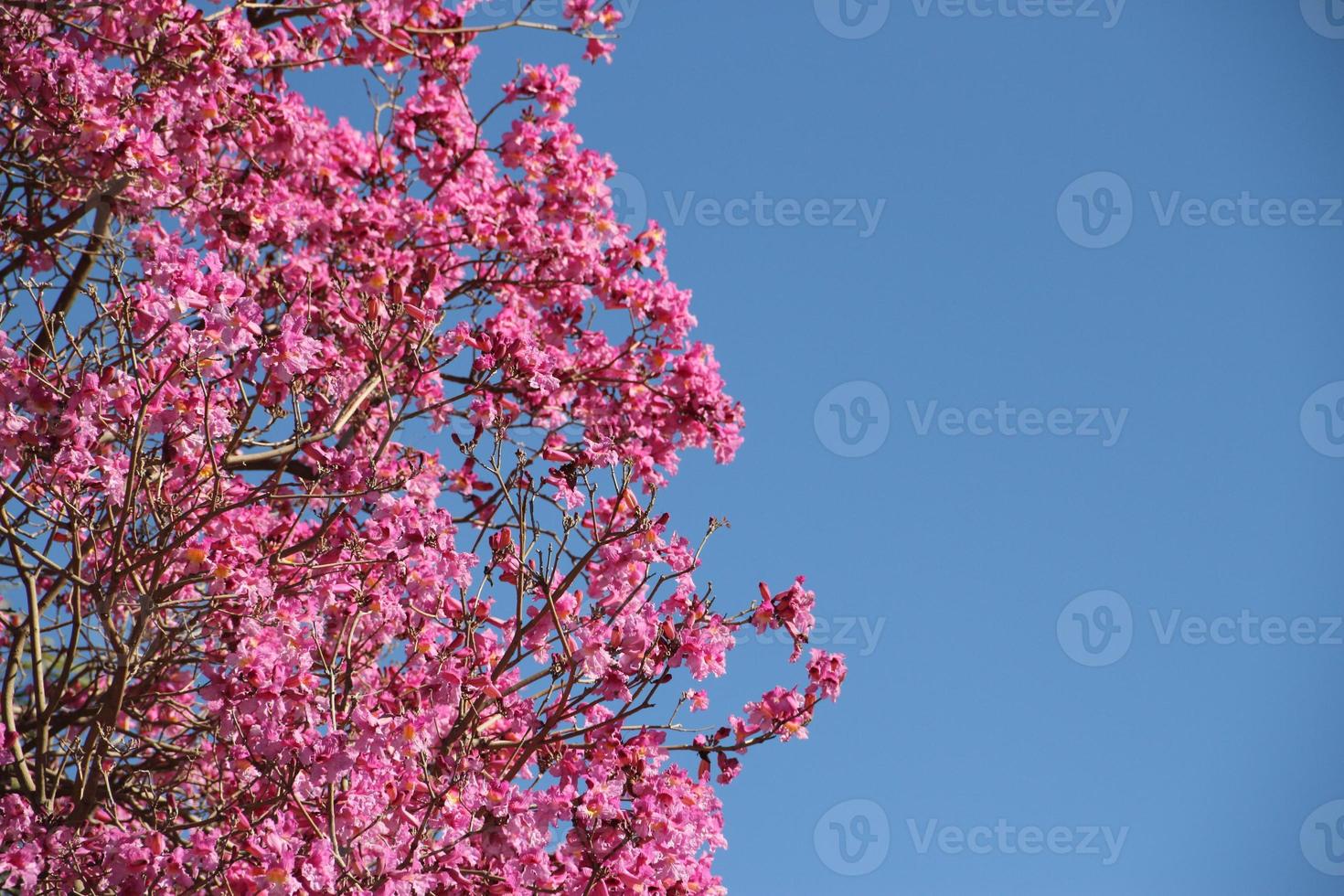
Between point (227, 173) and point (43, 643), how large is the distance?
238 centimetres

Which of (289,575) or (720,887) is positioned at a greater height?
(289,575)

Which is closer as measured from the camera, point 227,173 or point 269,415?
point 269,415

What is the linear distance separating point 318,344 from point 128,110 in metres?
1.79

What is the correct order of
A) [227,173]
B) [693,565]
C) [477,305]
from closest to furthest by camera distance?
1. [693,565]
2. [227,173]
3. [477,305]

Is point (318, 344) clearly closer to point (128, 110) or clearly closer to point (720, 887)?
point (128, 110)

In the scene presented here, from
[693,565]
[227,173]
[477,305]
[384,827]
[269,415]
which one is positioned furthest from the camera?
[477,305]

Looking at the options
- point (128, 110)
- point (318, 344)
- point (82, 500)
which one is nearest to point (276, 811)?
point (82, 500)

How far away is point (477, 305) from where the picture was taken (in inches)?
287

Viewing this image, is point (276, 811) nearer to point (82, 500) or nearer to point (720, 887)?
point (82, 500)

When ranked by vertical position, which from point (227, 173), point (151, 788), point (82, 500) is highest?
point (227, 173)

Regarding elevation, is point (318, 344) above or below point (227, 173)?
below

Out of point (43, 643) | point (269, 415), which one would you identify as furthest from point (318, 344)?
point (43, 643)

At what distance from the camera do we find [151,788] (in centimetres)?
503

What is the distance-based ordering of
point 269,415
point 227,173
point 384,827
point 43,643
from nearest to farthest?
point 384,827 → point 269,415 → point 43,643 → point 227,173
